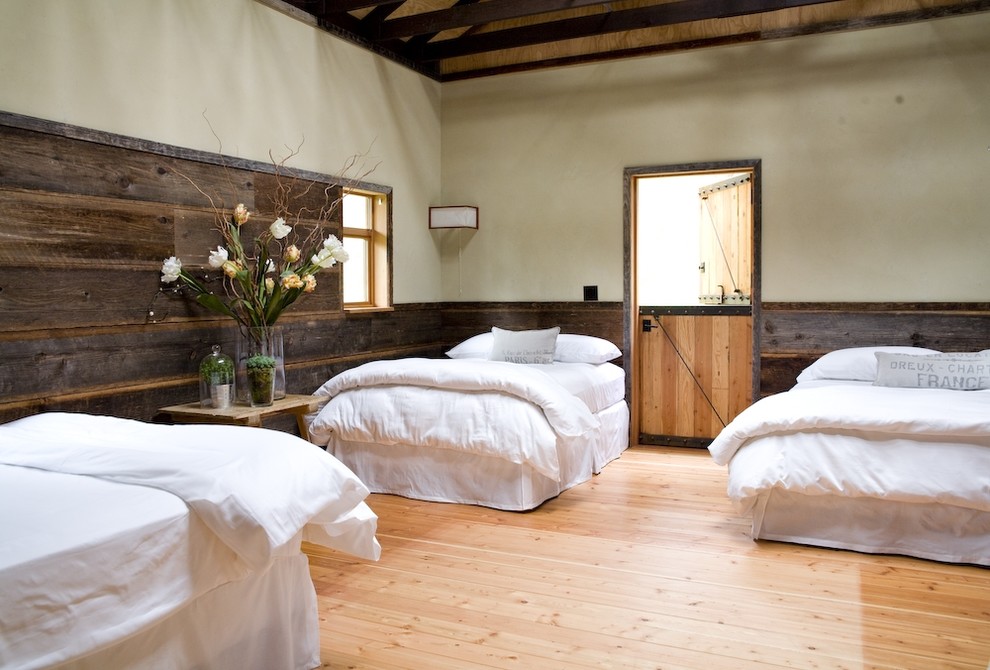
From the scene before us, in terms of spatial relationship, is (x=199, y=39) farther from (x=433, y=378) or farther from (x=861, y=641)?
(x=861, y=641)

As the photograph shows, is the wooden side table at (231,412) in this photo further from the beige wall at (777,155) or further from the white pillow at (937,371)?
the white pillow at (937,371)

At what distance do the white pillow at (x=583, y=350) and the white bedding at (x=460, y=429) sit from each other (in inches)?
25.0

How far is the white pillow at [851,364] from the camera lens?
442 cm

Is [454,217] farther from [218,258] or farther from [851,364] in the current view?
[851,364]

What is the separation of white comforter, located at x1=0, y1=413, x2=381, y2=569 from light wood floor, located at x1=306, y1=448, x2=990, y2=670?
1.80ft

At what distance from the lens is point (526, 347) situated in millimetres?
5023

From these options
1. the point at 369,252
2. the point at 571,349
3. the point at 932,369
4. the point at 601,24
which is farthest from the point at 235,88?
the point at 932,369

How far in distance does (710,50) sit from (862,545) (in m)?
3.44

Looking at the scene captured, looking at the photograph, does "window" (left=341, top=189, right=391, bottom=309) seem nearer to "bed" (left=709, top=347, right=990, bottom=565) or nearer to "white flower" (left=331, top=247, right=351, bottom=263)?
"white flower" (left=331, top=247, right=351, bottom=263)

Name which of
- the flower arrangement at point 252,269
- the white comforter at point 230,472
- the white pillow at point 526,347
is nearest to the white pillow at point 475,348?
the white pillow at point 526,347

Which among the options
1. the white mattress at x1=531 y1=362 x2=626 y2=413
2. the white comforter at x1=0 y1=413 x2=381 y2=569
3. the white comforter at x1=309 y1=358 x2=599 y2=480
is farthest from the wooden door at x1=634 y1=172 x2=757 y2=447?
the white comforter at x1=0 y1=413 x2=381 y2=569

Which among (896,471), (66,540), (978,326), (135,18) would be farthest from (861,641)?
(135,18)

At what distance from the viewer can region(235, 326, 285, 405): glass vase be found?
3822 millimetres

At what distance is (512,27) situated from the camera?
5.86 meters
